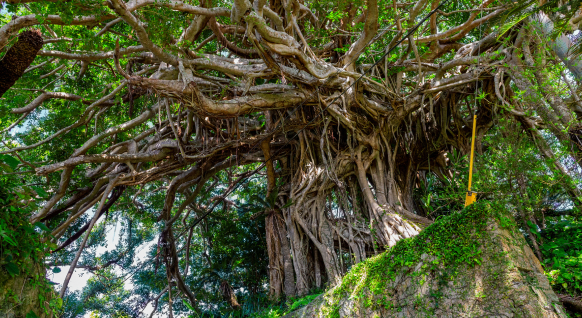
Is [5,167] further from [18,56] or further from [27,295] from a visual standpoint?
[27,295]

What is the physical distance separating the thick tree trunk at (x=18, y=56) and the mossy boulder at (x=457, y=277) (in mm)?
3142

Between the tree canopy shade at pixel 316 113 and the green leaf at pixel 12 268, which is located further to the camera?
the tree canopy shade at pixel 316 113

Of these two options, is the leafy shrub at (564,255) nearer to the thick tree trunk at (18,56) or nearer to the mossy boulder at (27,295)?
the mossy boulder at (27,295)

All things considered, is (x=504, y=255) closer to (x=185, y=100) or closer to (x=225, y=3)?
(x=185, y=100)

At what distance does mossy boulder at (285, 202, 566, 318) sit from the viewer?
9.39ft

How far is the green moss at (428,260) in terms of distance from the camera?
10.4 ft

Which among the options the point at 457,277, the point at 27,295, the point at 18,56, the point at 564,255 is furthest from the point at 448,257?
the point at 18,56

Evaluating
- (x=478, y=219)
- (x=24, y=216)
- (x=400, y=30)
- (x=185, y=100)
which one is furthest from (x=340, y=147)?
(x=24, y=216)

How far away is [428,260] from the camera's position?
11.0ft

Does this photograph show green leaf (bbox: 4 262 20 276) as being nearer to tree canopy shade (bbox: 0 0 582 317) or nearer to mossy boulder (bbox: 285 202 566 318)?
tree canopy shade (bbox: 0 0 582 317)

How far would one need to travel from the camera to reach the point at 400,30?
4.81 metres

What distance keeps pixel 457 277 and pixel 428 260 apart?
0.93ft

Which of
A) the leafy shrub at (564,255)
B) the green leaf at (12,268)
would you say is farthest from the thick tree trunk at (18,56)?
the leafy shrub at (564,255)

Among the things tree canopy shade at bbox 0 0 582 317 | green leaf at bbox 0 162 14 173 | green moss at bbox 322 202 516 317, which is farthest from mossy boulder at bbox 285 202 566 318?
green leaf at bbox 0 162 14 173
